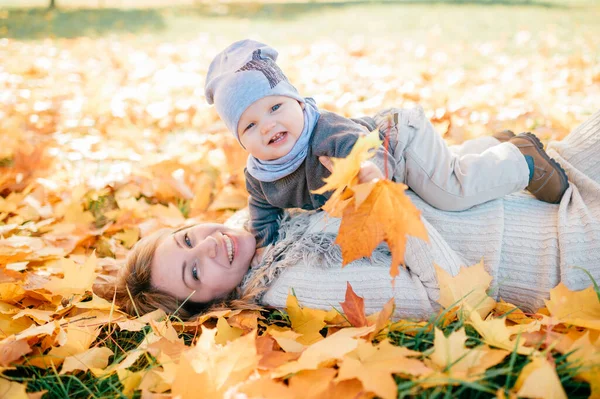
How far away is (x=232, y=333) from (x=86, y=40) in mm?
8864

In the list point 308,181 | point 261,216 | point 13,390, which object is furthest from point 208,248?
point 13,390

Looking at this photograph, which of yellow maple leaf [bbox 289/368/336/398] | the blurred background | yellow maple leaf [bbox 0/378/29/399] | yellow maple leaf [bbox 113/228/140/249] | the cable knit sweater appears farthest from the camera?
the blurred background

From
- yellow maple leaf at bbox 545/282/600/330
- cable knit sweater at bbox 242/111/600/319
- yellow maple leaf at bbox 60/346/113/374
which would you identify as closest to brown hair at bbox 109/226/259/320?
cable knit sweater at bbox 242/111/600/319

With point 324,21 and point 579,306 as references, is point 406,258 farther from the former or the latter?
point 324,21

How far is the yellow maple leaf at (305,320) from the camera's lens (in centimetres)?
160

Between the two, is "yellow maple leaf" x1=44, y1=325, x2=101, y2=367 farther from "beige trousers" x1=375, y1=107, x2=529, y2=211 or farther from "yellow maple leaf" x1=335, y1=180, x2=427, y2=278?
"beige trousers" x1=375, y1=107, x2=529, y2=211

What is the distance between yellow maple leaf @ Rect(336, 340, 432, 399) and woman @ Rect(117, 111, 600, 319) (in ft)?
1.57

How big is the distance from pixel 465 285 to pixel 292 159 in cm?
75

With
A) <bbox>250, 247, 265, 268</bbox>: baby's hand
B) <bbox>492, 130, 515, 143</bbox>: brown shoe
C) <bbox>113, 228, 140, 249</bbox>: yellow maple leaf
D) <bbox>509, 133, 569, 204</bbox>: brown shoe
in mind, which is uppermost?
<bbox>492, 130, 515, 143</bbox>: brown shoe

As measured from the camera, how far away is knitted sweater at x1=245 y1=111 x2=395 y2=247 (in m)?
1.79

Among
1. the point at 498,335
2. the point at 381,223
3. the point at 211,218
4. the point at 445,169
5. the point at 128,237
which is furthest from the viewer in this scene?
the point at 211,218

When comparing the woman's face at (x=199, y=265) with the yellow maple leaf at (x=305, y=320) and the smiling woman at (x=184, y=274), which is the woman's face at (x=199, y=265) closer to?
the smiling woman at (x=184, y=274)

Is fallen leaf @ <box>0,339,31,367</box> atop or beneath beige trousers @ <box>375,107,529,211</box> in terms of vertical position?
beneath

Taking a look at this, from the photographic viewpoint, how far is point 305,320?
1.69 metres
